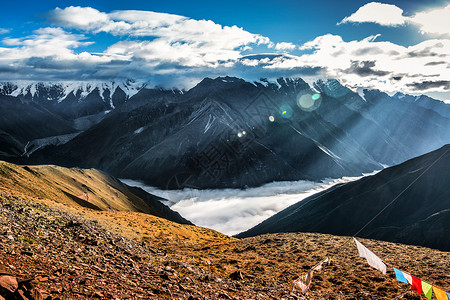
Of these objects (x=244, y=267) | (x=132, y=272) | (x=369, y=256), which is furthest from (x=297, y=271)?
(x=132, y=272)

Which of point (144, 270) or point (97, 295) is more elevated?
point (144, 270)

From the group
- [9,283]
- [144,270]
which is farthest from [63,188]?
[9,283]

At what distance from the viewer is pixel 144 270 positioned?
18.5 metres

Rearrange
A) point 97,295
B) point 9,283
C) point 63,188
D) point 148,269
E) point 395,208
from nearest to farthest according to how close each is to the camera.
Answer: point 9,283
point 97,295
point 148,269
point 63,188
point 395,208

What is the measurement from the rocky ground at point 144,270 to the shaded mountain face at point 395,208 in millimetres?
64448

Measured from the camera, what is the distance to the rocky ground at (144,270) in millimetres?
12938

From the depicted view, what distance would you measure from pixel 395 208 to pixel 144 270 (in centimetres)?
12116

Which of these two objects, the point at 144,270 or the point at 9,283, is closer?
the point at 9,283

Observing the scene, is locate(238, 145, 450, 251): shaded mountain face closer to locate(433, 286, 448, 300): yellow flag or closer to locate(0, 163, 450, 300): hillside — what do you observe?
locate(0, 163, 450, 300): hillside

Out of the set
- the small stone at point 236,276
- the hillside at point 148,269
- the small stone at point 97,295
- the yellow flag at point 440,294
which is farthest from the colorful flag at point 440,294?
the small stone at point 97,295

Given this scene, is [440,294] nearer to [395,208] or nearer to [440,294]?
[440,294]

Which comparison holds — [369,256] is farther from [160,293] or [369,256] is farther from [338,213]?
[338,213]

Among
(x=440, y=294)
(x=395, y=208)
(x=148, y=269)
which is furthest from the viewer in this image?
(x=395, y=208)

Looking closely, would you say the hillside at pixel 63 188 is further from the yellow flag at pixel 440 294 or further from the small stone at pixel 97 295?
the yellow flag at pixel 440 294
